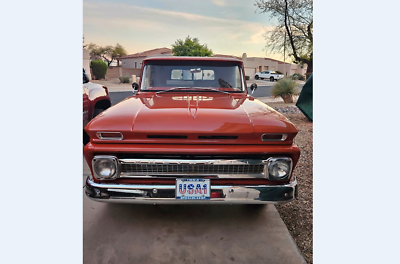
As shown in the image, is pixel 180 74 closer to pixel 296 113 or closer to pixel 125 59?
pixel 296 113

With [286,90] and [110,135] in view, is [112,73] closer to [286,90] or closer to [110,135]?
[286,90]

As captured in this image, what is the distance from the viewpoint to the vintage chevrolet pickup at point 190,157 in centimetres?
210

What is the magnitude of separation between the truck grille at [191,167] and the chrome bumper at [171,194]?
0.37 feet

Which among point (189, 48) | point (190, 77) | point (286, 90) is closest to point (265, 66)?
point (189, 48)

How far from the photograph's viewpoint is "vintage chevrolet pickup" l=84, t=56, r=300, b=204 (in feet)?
6.89

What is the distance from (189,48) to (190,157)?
29.2 meters

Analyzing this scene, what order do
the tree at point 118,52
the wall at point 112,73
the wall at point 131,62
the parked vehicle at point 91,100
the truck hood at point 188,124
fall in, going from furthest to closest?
the tree at point 118,52 < the wall at point 131,62 < the wall at point 112,73 < the parked vehicle at point 91,100 < the truck hood at point 188,124

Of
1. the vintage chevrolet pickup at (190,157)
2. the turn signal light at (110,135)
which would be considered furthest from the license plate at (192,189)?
the turn signal light at (110,135)

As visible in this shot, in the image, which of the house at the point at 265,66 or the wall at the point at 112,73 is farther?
the house at the point at 265,66

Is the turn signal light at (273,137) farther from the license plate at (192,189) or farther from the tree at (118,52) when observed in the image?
the tree at (118,52)

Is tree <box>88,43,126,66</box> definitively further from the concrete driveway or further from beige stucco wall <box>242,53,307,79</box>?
the concrete driveway

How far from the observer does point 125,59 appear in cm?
3516

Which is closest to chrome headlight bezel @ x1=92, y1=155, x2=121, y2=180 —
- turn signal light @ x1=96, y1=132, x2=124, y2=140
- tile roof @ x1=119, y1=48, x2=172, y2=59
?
turn signal light @ x1=96, y1=132, x2=124, y2=140

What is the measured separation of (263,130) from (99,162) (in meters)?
1.37
